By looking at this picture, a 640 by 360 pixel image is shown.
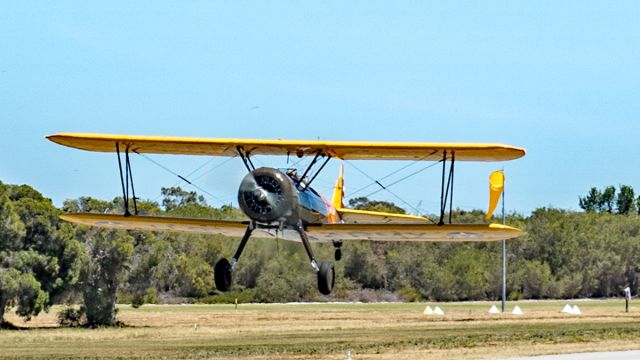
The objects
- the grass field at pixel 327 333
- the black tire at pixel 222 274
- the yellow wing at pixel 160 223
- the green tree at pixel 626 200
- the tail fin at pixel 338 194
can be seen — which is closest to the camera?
the black tire at pixel 222 274

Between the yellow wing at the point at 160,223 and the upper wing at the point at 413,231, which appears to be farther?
the yellow wing at the point at 160,223

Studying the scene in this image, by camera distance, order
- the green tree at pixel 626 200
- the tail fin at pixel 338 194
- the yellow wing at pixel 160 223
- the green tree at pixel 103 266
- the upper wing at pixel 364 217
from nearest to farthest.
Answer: the yellow wing at pixel 160 223 → the upper wing at pixel 364 217 → the tail fin at pixel 338 194 → the green tree at pixel 103 266 → the green tree at pixel 626 200

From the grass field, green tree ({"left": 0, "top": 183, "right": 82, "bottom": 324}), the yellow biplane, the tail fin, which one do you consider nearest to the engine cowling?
the yellow biplane

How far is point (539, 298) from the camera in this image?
82.6 metres

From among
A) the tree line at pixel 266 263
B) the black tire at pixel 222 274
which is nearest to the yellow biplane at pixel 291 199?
the black tire at pixel 222 274

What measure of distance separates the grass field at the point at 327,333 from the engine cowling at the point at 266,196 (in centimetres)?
492

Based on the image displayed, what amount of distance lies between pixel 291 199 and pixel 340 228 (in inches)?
80.0

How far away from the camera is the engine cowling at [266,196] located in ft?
106

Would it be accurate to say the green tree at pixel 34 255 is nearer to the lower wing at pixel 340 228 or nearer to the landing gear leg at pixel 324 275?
the lower wing at pixel 340 228

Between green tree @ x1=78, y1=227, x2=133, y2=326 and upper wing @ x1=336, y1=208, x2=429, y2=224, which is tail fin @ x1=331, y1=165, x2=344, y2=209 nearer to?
upper wing @ x1=336, y1=208, x2=429, y2=224

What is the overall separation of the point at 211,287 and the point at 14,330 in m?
20.4

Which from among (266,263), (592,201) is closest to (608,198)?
(592,201)

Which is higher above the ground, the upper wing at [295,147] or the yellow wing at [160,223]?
the upper wing at [295,147]

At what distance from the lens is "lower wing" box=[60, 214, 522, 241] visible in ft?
111
